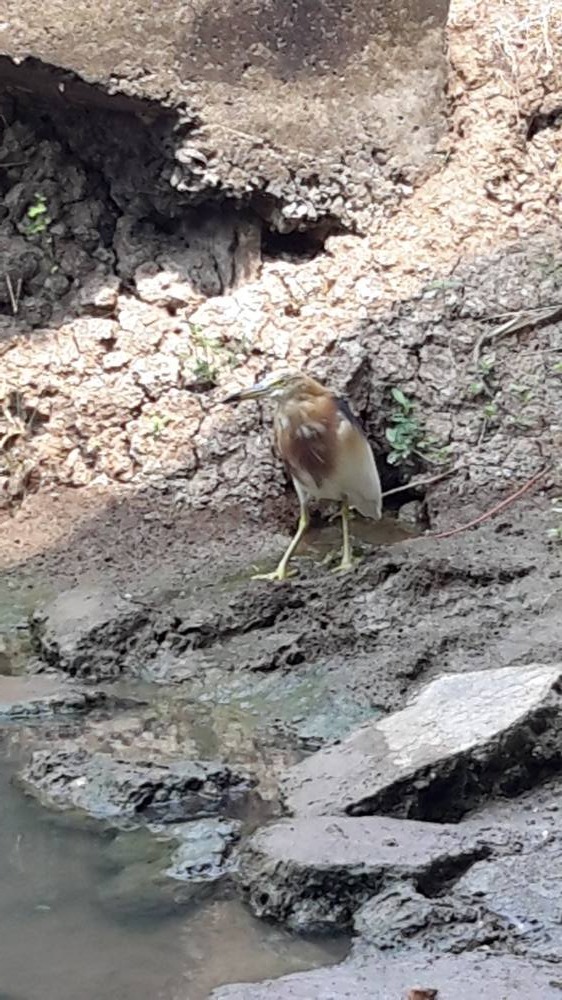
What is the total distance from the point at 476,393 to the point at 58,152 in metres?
3.24

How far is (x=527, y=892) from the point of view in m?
2.96

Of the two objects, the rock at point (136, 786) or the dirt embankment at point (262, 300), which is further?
the dirt embankment at point (262, 300)

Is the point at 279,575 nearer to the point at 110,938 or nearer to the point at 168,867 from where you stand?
the point at 168,867

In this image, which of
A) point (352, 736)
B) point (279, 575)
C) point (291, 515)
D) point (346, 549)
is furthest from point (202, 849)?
point (291, 515)

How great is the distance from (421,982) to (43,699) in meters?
2.56

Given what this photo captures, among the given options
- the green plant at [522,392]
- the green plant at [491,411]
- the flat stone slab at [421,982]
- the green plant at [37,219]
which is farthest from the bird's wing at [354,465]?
the flat stone slab at [421,982]

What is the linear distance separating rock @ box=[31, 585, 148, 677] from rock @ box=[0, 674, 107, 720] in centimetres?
15

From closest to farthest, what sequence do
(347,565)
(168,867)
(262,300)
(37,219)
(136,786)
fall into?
(168,867), (136,786), (347,565), (262,300), (37,219)

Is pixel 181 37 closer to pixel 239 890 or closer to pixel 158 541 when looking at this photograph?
pixel 158 541

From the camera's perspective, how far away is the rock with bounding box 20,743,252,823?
12.6ft

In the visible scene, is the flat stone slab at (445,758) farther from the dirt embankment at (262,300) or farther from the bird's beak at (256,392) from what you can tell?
the dirt embankment at (262,300)

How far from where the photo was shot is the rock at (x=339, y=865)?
10.1 feet

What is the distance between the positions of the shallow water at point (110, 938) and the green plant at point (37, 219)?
515 cm

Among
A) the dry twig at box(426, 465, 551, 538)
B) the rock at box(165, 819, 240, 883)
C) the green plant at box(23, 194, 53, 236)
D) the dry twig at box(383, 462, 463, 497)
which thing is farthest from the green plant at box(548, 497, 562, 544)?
the green plant at box(23, 194, 53, 236)
